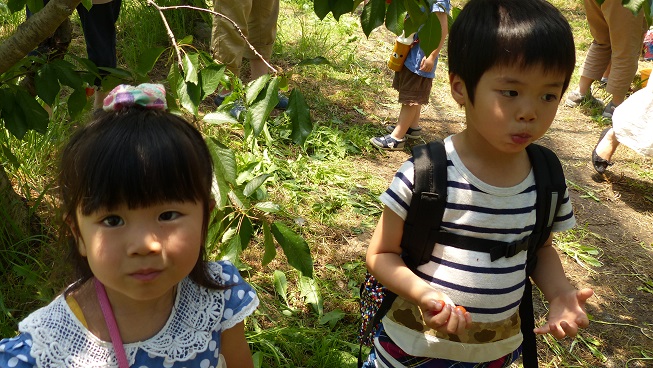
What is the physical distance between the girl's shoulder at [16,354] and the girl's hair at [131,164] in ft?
0.67

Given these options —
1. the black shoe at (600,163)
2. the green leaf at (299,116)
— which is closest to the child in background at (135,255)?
the green leaf at (299,116)

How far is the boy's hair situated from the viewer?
137 centimetres

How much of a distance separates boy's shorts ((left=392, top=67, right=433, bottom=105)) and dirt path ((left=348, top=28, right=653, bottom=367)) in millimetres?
355

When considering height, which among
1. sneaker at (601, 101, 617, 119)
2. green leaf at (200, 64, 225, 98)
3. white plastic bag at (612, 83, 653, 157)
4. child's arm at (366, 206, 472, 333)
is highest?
green leaf at (200, 64, 225, 98)

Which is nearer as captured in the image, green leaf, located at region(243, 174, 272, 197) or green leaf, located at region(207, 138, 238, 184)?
green leaf, located at region(207, 138, 238, 184)

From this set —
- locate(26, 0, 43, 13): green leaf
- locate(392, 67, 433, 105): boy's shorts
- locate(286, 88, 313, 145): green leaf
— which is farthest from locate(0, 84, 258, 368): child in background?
locate(392, 67, 433, 105): boy's shorts

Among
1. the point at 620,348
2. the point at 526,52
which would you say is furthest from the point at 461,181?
the point at 620,348

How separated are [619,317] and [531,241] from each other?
1.49 meters

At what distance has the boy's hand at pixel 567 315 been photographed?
4.51 ft

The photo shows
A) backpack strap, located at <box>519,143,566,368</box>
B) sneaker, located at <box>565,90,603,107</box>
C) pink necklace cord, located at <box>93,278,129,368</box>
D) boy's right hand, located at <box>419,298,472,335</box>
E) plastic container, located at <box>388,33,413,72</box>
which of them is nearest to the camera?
pink necklace cord, located at <box>93,278,129,368</box>

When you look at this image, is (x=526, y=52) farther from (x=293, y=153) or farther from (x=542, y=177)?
(x=293, y=153)

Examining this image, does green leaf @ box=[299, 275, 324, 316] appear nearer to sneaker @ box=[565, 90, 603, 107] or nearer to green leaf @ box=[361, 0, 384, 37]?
green leaf @ box=[361, 0, 384, 37]

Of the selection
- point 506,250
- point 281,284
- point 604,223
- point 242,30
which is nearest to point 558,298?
point 506,250

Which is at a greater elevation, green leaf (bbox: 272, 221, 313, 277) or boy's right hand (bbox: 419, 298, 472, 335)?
boy's right hand (bbox: 419, 298, 472, 335)
